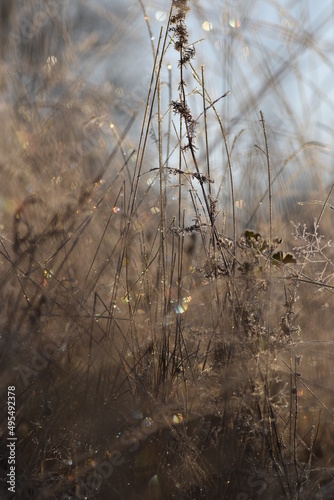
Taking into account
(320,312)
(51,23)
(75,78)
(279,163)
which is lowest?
(320,312)

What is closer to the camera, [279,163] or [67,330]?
[67,330]

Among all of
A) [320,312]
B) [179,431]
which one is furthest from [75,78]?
[179,431]

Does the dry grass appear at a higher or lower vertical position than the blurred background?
lower

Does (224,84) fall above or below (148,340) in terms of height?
above

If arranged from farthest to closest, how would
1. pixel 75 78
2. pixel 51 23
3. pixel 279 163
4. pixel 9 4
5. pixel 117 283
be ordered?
1. pixel 9 4
2. pixel 51 23
3. pixel 279 163
4. pixel 75 78
5. pixel 117 283

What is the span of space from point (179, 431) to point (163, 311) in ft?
0.75

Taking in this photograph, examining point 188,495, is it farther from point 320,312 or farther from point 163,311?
point 320,312

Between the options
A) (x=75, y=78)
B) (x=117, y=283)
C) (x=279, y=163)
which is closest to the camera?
(x=117, y=283)

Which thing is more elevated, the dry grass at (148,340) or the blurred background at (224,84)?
the blurred background at (224,84)

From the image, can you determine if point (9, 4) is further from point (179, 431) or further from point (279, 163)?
point (179, 431)

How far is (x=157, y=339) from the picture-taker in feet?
3.43

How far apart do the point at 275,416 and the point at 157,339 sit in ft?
0.82

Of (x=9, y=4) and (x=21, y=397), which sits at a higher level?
(x=9, y=4)

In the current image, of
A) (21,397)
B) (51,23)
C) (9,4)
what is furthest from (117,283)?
(9,4)
